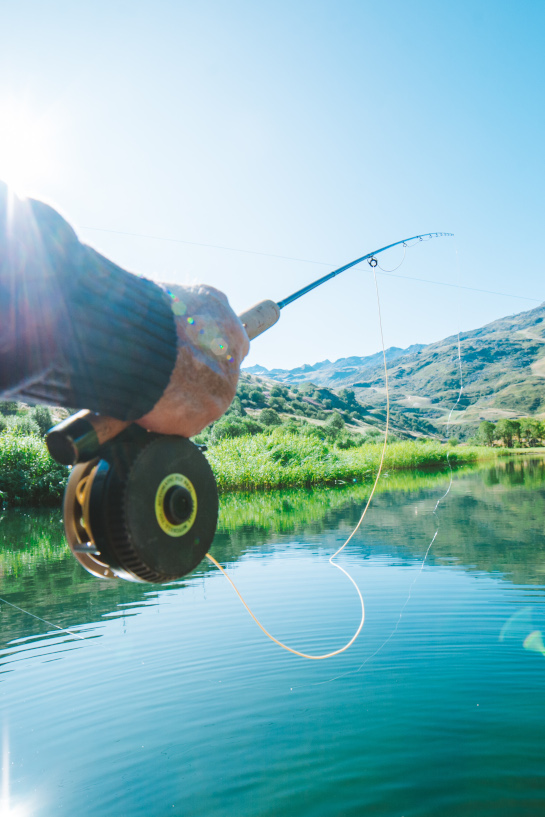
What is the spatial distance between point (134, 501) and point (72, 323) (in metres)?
0.35

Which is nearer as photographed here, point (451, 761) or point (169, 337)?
point (169, 337)

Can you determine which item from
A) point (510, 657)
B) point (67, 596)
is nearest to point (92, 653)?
point (67, 596)

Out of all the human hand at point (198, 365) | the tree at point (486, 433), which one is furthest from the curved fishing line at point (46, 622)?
the tree at point (486, 433)

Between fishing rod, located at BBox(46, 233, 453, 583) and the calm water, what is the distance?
136 inches

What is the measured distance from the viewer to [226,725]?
496 centimetres

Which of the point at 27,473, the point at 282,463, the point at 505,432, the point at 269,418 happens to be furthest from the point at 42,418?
the point at 505,432

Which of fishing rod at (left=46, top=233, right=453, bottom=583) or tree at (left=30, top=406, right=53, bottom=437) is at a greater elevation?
tree at (left=30, top=406, right=53, bottom=437)

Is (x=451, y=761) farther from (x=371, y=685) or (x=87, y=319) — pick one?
(x=87, y=319)

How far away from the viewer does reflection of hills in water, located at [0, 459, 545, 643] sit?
9266mm

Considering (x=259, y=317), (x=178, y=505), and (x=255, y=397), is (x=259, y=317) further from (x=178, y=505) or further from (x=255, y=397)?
(x=255, y=397)

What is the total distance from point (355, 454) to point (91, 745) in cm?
2945

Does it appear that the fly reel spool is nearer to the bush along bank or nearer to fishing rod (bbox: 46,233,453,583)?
fishing rod (bbox: 46,233,453,583)

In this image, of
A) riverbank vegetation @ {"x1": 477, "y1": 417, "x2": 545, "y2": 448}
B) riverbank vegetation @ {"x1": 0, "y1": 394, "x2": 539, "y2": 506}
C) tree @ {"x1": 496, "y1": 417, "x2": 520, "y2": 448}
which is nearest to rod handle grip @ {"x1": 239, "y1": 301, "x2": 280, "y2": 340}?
riverbank vegetation @ {"x1": 0, "y1": 394, "x2": 539, "y2": 506}

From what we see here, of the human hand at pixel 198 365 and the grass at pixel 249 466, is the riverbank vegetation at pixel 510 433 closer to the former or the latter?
the grass at pixel 249 466
